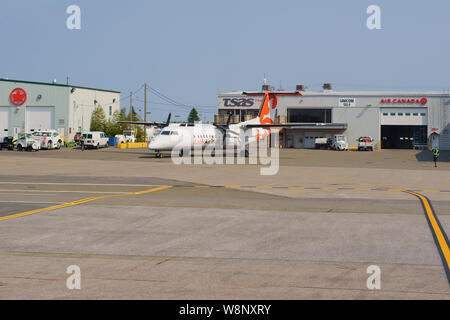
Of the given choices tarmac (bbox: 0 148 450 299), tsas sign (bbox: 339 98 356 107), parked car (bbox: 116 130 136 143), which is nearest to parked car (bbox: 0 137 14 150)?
parked car (bbox: 116 130 136 143)

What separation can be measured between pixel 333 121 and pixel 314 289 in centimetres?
8332

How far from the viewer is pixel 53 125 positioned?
80.0 metres

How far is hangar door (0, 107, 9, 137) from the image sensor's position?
3115 inches

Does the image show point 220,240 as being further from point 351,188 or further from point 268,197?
point 351,188

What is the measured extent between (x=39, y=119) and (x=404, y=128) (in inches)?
2487

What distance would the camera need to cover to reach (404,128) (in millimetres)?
93625

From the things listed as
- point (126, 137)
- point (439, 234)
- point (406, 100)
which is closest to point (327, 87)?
point (406, 100)

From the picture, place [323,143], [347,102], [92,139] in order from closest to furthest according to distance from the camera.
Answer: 1. [92,139]
2. [323,143]
3. [347,102]

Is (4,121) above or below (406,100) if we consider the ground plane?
below

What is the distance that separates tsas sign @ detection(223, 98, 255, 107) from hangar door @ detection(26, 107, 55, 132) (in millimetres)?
31601

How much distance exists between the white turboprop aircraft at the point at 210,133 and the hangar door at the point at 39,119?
3519cm

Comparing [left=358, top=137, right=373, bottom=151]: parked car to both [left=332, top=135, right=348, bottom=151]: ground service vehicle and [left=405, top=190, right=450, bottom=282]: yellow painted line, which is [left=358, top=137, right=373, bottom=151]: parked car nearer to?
[left=332, top=135, right=348, bottom=151]: ground service vehicle

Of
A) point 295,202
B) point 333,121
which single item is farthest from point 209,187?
point 333,121

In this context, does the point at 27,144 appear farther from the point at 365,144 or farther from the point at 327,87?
the point at 327,87
